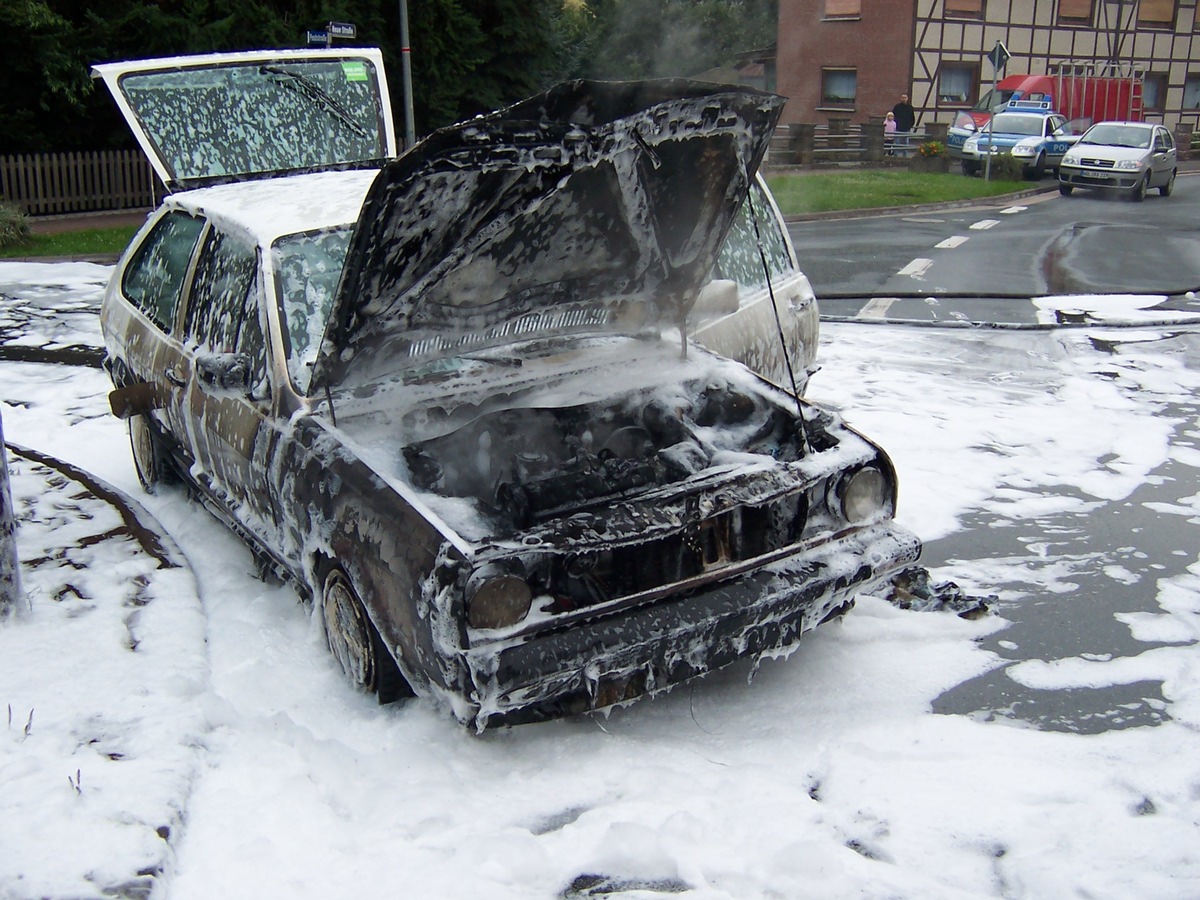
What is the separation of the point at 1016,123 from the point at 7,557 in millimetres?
28151

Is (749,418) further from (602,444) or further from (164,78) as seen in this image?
(164,78)

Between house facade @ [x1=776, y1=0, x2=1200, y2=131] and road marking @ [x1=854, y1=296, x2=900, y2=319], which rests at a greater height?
house facade @ [x1=776, y1=0, x2=1200, y2=131]

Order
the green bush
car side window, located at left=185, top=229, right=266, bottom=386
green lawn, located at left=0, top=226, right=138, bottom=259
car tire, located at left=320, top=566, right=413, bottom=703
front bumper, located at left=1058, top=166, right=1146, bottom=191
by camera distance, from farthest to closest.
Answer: front bumper, located at left=1058, top=166, right=1146, bottom=191 → the green bush → green lawn, located at left=0, top=226, right=138, bottom=259 → car side window, located at left=185, top=229, right=266, bottom=386 → car tire, located at left=320, top=566, right=413, bottom=703

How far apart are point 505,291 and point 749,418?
1.09 meters

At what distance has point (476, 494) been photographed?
417 centimetres

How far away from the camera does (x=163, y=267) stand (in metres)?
5.48

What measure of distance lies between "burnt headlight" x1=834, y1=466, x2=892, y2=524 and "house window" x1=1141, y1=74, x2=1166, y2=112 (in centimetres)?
4113

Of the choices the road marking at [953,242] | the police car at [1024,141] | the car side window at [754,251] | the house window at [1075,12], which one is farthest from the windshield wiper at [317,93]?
the house window at [1075,12]

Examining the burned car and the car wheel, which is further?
the car wheel

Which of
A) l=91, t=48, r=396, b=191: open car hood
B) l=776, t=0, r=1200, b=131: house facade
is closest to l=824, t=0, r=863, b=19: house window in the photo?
l=776, t=0, r=1200, b=131: house facade

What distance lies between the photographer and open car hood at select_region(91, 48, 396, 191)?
609cm

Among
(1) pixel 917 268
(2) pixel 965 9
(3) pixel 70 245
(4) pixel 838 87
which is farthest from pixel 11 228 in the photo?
(2) pixel 965 9

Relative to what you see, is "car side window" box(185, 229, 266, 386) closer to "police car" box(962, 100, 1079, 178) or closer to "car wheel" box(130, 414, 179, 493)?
"car wheel" box(130, 414, 179, 493)

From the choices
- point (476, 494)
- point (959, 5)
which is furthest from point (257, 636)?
point (959, 5)
